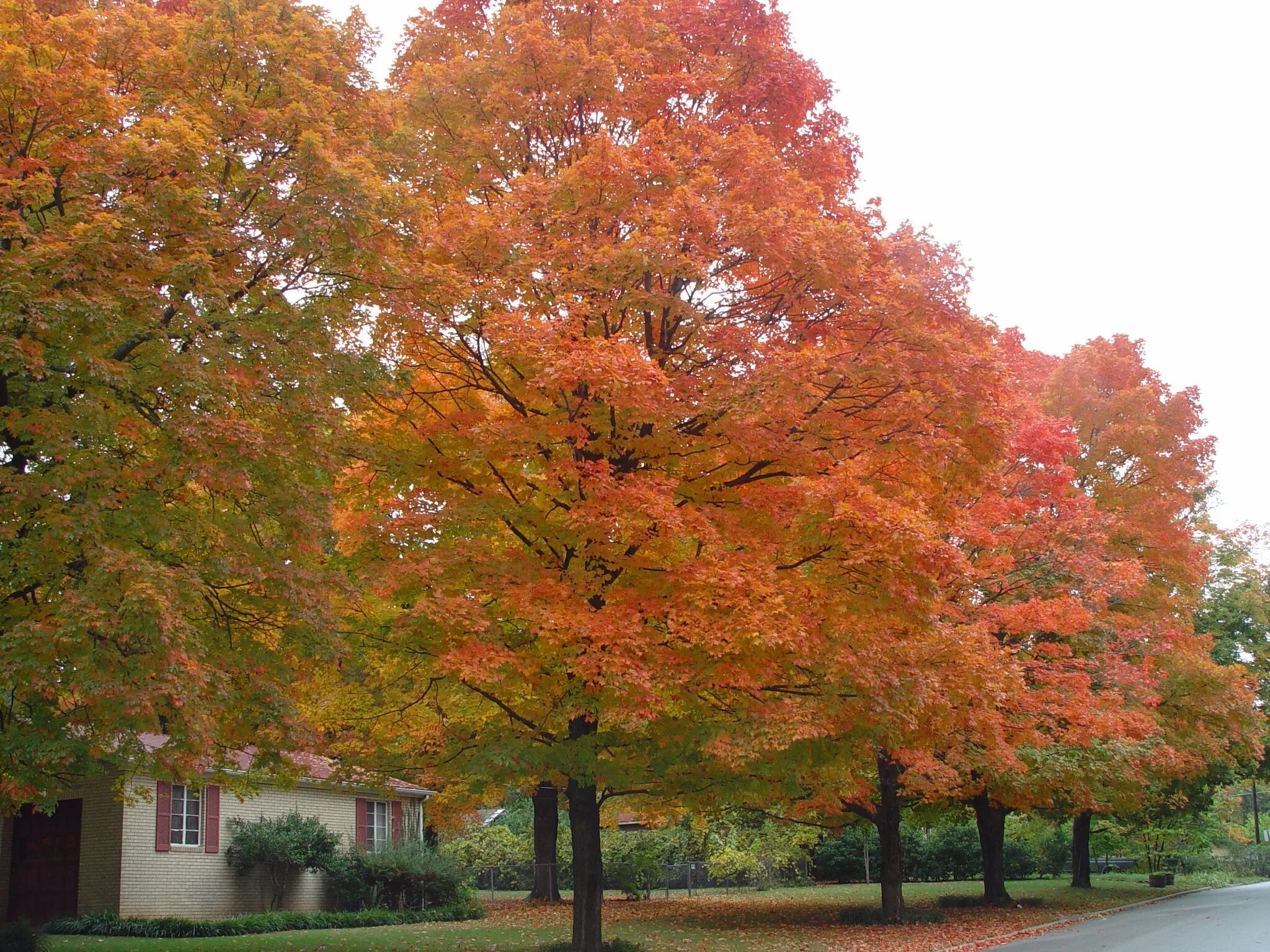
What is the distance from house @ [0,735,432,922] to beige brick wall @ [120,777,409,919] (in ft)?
0.06

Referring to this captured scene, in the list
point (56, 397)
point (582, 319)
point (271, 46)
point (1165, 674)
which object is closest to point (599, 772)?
point (582, 319)

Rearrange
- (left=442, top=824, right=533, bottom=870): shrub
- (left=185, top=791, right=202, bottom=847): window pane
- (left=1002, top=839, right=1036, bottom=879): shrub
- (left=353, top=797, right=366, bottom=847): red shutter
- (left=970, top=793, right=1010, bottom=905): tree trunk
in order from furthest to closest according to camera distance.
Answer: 1. (left=1002, top=839, right=1036, bottom=879): shrub
2. (left=442, top=824, right=533, bottom=870): shrub
3. (left=353, top=797, right=366, bottom=847): red shutter
4. (left=970, top=793, right=1010, bottom=905): tree trunk
5. (left=185, top=791, right=202, bottom=847): window pane

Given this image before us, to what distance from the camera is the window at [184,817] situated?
20766 millimetres

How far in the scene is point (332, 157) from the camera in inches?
406

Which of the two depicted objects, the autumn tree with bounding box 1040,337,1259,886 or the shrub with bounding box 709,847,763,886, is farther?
the shrub with bounding box 709,847,763,886

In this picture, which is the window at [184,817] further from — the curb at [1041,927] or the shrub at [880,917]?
the curb at [1041,927]

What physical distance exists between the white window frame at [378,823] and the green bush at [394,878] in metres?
1.67

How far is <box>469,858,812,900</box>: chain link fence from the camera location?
32938mm

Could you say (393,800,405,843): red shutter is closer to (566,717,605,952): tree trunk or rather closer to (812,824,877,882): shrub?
(566,717,605,952): tree trunk

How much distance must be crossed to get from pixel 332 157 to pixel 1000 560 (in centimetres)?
1310

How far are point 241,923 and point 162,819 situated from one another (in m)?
2.65

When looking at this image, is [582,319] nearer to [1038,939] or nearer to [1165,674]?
[1038,939]

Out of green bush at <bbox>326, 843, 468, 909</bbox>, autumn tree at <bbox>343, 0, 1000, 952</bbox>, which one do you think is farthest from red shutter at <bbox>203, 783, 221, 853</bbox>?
autumn tree at <bbox>343, 0, 1000, 952</bbox>

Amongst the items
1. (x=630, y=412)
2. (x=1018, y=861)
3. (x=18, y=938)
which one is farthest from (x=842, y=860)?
(x=630, y=412)
